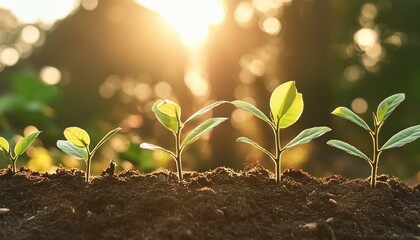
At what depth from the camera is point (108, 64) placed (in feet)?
70.8

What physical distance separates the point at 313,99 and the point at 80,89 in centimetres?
944

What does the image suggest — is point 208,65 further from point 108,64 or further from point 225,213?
point 225,213

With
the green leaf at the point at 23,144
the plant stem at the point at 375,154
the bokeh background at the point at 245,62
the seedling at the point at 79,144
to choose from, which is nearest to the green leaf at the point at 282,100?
the plant stem at the point at 375,154

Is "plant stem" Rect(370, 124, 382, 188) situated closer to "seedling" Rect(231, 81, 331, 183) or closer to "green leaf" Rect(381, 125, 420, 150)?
"green leaf" Rect(381, 125, 420, 150)

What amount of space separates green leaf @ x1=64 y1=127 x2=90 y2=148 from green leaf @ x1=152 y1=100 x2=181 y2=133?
0.86 feet

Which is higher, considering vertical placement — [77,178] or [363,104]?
[363,104]

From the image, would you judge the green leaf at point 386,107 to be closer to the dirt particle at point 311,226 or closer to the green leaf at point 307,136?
the green leaf at point 307,136

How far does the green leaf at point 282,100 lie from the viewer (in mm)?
1681

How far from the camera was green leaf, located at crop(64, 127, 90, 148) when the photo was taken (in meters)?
1.70

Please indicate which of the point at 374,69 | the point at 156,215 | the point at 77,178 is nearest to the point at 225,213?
the point at 156,215

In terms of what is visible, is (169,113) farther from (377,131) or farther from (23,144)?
(377,131)

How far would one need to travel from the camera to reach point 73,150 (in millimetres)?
1737

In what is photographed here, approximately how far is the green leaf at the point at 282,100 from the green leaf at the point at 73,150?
0.65 metres

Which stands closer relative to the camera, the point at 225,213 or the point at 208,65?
the point at 225,213
